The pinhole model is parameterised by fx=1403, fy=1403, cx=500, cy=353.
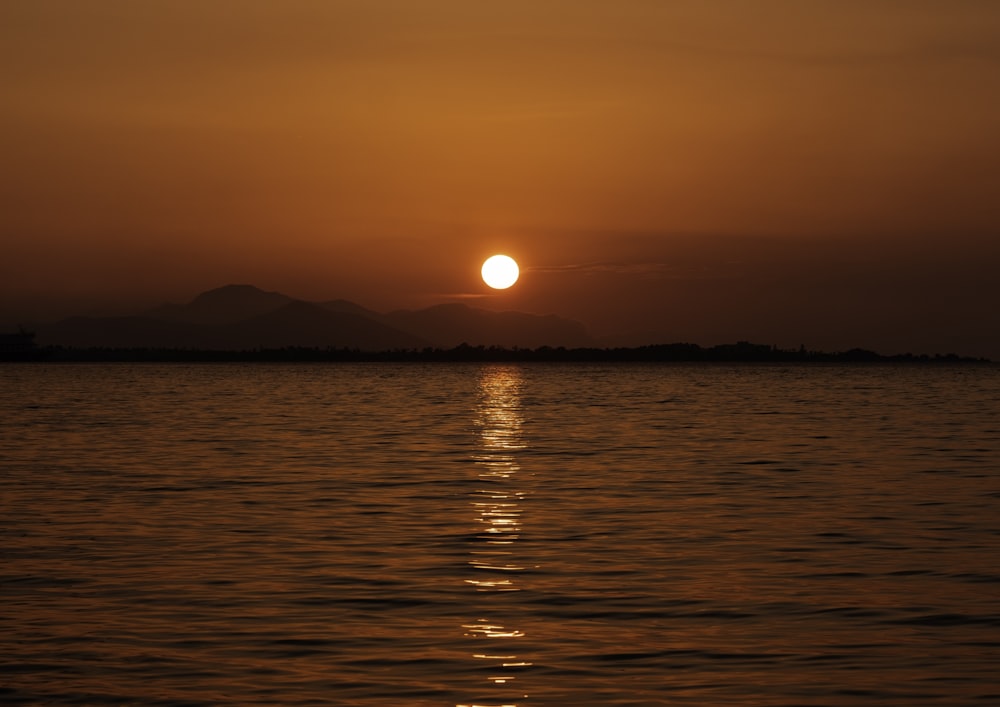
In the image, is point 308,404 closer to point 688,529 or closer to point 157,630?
point 688,529

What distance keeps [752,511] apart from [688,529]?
11.4 ft

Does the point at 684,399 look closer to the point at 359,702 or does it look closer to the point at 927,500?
the point at 927,500

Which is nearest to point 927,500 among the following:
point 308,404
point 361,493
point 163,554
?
point 361,493

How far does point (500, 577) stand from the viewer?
22.5 metres

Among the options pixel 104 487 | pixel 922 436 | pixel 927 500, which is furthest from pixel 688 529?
pixel 922 436

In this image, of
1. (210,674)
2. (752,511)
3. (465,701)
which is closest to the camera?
(465,701)

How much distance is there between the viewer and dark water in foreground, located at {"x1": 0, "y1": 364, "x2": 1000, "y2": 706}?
16.0 metres

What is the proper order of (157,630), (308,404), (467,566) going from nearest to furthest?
(157,630)
(467,566)
(308,404)

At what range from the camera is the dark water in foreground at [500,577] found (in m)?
16.0

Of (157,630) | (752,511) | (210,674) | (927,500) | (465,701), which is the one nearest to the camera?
(465,701)

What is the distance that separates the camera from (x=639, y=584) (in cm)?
2173

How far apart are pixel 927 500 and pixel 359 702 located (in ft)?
70.6

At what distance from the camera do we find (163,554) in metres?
24.8

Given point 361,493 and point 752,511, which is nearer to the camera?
point 752,511
